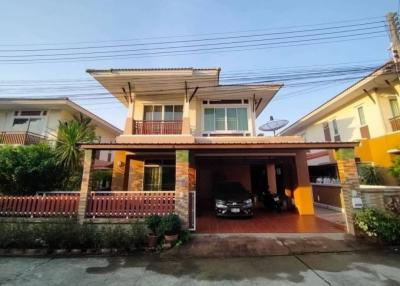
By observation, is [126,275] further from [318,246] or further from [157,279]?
[318,246]

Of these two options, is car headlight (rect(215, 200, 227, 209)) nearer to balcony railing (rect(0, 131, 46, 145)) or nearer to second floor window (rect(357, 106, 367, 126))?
second floor window (rect(357, 106, 367, 126))

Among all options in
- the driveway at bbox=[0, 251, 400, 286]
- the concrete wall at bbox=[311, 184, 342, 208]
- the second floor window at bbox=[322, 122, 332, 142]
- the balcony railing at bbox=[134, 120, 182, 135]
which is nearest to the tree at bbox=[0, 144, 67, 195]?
the driveway at bbox=[0, 251, 400, 286]

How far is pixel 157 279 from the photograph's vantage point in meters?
4.49

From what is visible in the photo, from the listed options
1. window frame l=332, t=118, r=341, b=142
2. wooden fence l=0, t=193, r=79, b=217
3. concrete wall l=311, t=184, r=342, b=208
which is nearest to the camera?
wooden fence l=0, t=193, r=79, b=217

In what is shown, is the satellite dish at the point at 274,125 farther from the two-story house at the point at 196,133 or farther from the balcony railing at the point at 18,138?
the balcony railing at the point at 18,138

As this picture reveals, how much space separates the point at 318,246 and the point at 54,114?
55.0 ft

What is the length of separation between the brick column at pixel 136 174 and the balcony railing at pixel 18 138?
7262 mm

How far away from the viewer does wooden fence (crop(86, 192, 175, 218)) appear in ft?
24.3

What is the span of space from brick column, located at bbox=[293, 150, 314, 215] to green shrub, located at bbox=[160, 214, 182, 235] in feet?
22.5

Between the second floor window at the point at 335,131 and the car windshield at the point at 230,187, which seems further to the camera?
the second floor window at the point at 335,131

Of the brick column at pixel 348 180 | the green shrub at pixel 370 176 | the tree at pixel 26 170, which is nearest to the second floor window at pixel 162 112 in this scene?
the tree at pixel 26 170

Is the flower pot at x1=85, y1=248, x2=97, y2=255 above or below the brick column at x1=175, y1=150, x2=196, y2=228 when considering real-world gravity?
below

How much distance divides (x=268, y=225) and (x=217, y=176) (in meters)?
5.41

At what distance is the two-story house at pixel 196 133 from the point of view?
10.7 metres
